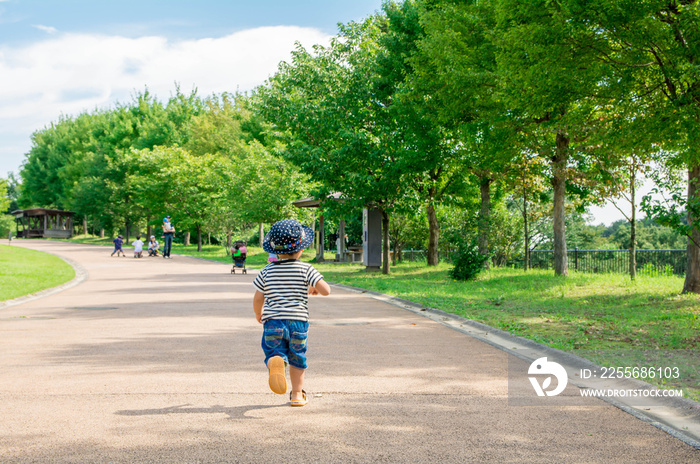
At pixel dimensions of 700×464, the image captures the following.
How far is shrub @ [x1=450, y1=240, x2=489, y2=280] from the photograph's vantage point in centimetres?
2023

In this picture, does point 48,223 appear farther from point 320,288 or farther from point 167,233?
point 320,288

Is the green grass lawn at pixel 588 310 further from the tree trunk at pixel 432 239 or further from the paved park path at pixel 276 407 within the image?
the tree trunk at pixel 432 239

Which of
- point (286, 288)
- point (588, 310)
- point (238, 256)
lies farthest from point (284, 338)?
point (238, 256)

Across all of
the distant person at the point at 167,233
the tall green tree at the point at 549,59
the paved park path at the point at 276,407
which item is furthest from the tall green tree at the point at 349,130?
the paved park path at the point at 276,407

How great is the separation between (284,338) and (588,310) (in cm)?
905

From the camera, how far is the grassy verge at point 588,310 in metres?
7.93

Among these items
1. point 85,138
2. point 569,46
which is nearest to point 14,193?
point 85,138

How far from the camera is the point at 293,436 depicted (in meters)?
4.59

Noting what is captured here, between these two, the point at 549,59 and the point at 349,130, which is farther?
the point at 349,130

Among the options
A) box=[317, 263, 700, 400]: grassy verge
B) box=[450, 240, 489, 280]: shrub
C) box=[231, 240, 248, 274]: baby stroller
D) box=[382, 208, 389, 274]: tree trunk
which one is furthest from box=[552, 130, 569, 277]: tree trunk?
box=[231, 240, 248, 274]: baby stroller

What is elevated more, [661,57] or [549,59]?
[549,59]

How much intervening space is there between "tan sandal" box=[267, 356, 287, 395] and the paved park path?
24cm

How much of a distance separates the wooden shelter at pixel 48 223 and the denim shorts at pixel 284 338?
78615mm

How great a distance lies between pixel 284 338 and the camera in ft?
17.7
